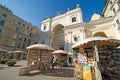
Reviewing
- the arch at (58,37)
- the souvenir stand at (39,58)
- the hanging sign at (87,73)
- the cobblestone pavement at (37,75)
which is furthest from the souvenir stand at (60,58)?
the arch at (58,37)

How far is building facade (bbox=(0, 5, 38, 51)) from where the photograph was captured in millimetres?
26391

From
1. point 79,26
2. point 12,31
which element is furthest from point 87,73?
point 12,31

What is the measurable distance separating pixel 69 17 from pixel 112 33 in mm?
13088

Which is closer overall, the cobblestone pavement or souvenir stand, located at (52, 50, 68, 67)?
the cobblestone pavement

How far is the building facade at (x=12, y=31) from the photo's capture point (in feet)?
86.6

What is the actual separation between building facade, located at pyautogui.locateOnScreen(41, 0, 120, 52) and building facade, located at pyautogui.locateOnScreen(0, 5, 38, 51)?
333 inches

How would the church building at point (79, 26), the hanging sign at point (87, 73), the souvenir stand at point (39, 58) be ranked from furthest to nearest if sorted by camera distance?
1. the church building at point (79, 26)
2. the souvenir stand at point (39, 58)
3. the hanging sign at point (87, 73)

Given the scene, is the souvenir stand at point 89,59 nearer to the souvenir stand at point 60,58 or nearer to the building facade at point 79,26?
the souvenir stand at point 60,58

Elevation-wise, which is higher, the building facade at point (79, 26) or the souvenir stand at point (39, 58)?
the building facade at point (79, 26)

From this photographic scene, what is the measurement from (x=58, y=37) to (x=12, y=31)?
17.0 m

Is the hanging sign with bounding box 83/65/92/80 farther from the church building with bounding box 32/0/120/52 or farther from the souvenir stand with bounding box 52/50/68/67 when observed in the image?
the church building with bounding box 32/0/120/52

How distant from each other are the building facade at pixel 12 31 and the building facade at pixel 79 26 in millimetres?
8468

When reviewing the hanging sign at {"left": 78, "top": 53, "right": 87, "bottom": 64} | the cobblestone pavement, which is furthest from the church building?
the cobblestone pavement

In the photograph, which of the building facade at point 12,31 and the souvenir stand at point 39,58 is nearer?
the souvenir stand at point 39,58
